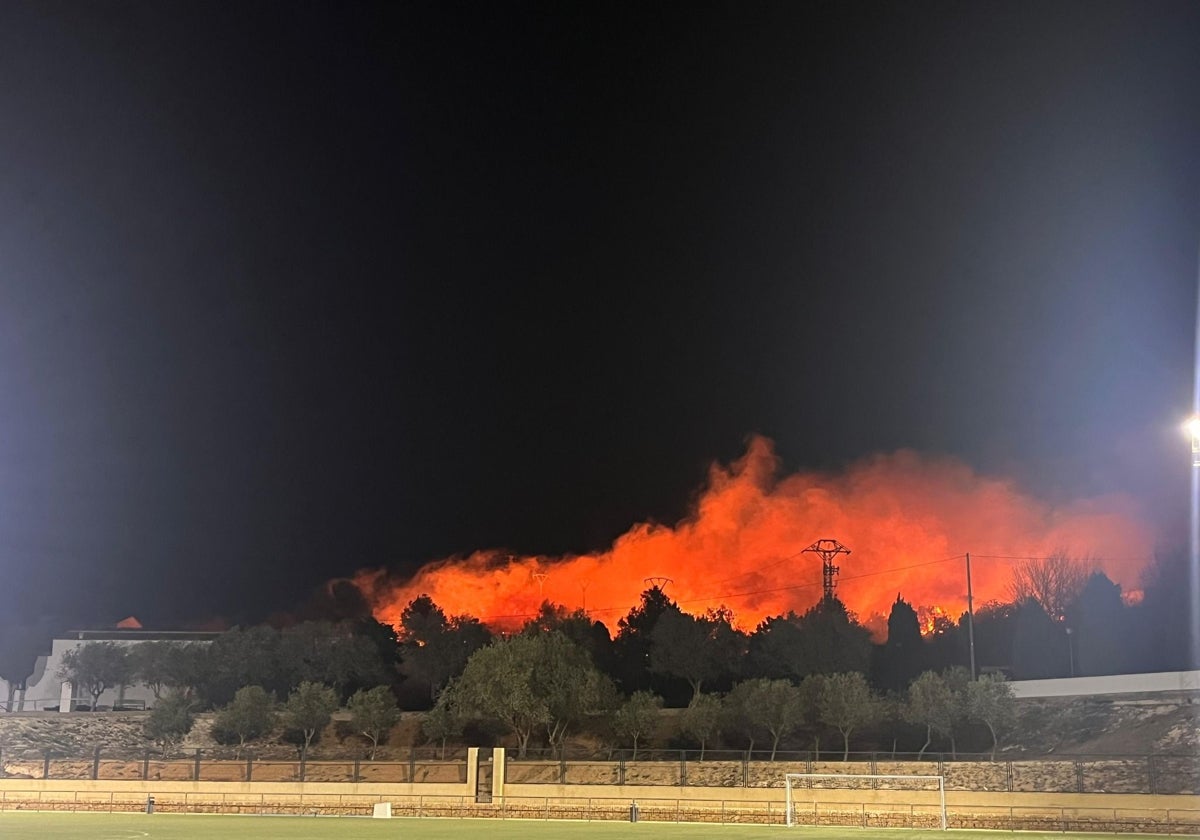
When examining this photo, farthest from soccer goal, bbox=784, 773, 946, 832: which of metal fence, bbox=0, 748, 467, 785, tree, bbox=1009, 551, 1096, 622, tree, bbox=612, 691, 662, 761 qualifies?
tree, bbox=1009, 551, 1096, 622

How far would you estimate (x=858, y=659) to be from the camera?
9756 centimetres

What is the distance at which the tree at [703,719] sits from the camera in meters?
75.9

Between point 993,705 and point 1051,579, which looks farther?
point 1051,579

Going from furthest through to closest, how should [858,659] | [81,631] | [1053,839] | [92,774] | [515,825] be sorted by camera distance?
[81,631] → [858,659] → [92,774] → [515,825] → [1053,839]

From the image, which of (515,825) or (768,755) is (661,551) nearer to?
(768,755)

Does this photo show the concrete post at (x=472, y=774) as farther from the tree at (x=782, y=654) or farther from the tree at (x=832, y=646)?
the tree at (x=782, y=654)

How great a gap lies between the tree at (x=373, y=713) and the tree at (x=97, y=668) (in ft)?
153

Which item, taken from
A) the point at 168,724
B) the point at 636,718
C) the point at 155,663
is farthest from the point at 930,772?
the point at 155,663

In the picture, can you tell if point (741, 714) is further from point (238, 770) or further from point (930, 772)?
point (238, 770)

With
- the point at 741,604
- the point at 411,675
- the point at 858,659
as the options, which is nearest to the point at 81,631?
the point at 411,675

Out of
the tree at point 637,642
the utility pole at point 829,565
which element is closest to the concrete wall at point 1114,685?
the utility pole at point 829,565

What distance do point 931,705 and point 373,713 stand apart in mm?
38635

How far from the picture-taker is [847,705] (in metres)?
73.3

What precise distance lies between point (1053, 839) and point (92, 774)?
173 feet
